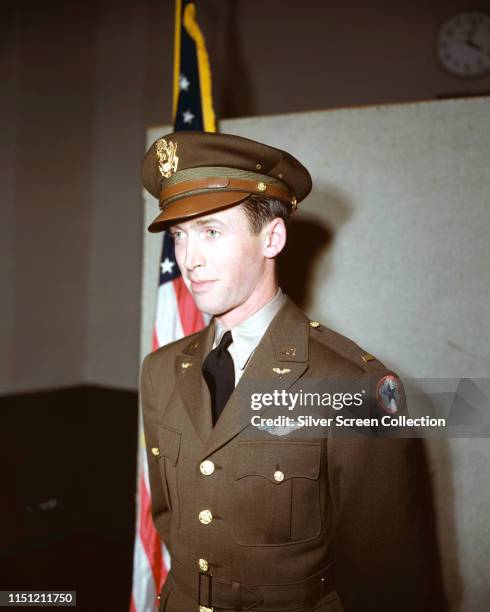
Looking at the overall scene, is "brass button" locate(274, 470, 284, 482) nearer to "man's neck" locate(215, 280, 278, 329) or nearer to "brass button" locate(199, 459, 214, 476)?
"brass button" locate(199, 459, 214, 476)

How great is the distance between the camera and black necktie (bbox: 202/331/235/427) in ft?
3.97

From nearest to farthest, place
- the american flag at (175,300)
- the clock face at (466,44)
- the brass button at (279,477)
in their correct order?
the brass button at (279,477)
the american flag at (175,300)
the clock face at (466,44)

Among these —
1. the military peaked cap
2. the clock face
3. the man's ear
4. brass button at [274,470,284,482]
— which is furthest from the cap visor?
the clock face

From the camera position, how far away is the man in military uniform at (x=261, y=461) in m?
1.10

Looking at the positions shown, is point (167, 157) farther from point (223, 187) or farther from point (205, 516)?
point (205, 516)

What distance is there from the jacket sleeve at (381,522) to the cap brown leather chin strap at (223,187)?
0.60 meters

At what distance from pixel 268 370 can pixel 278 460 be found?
216 mm

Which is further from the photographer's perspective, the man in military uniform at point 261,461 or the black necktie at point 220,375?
the black necktie at point 220,375

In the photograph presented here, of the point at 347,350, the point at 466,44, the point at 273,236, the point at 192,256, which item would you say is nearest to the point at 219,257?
the point at 192,256

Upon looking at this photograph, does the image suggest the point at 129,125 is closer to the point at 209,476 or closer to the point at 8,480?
the point at 8,480

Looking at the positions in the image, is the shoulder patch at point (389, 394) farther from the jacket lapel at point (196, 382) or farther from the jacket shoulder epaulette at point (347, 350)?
the jacket lapel at point (196, 382)

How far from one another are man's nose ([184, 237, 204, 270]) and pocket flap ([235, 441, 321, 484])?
45cm

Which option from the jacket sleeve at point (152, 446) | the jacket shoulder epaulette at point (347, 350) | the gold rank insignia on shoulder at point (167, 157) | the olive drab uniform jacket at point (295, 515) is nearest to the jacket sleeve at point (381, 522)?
the olive drab uniform jacket at point (295, 515)

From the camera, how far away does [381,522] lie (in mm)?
1107
